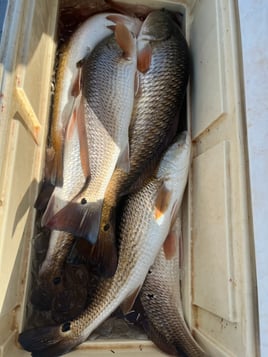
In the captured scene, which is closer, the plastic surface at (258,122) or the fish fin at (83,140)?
the plastic surface at (258,122)

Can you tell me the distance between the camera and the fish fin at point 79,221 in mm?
1252

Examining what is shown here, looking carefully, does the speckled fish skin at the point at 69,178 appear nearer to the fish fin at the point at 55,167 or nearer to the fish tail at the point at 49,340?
the fish fin at the point at 55,167

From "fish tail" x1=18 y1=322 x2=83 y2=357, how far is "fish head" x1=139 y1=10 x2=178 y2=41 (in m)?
1.22

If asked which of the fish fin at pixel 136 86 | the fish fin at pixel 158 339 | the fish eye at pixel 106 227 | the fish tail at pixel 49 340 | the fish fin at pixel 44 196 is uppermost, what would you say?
the fish fin at pixel 136 86

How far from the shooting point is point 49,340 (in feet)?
4.03

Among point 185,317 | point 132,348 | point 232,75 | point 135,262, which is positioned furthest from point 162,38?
point 132,348

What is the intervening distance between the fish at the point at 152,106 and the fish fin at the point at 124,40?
0.23ft

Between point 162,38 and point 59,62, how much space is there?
461mm

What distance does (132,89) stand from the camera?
4.74ft

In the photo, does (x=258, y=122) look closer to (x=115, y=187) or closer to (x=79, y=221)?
(x=115, y=187)

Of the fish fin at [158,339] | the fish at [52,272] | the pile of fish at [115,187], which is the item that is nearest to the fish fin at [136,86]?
the pile of fish at [115,187]

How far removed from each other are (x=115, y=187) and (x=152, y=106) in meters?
0.37

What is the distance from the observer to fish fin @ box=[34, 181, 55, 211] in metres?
1.38

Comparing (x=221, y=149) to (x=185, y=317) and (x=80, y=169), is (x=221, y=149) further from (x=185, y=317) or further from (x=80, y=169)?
(x=185, y=317)
